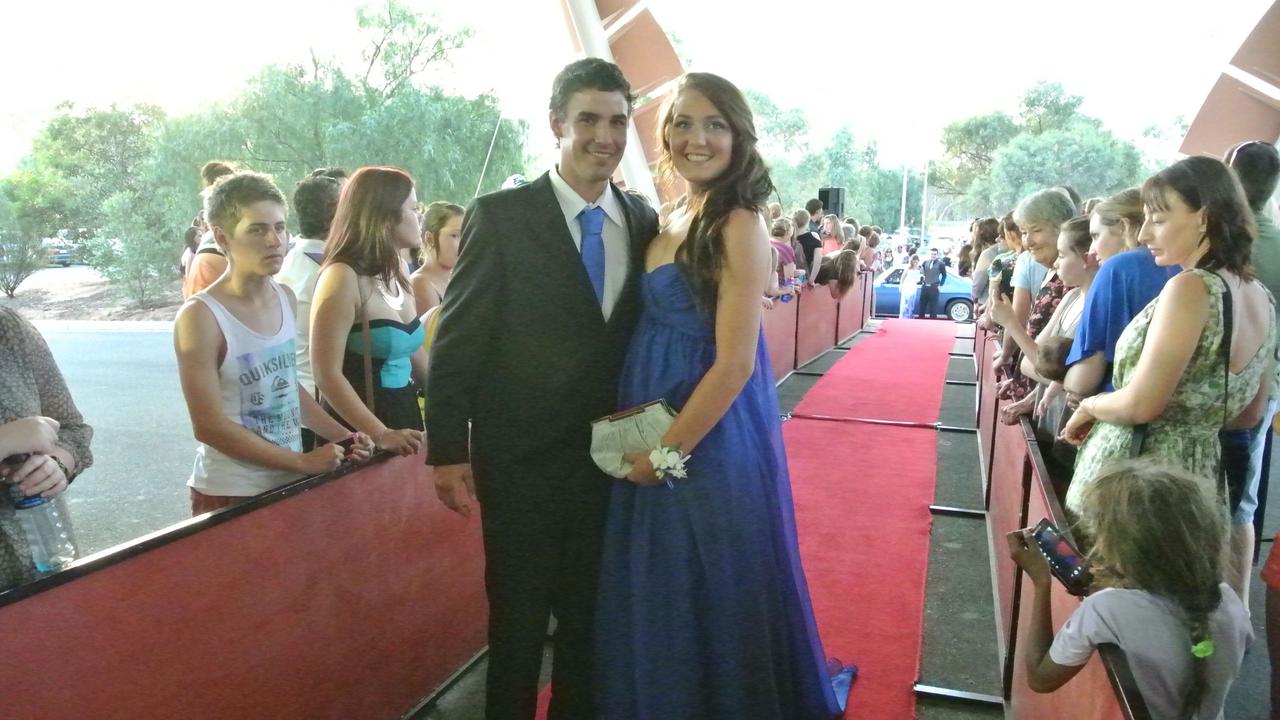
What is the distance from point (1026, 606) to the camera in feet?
7.72

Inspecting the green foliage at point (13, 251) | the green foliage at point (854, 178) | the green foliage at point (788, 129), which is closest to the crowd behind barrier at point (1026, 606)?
the green foliage at point (13, 251)

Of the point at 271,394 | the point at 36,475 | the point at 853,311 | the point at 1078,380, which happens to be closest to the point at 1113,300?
the point at 1078,380

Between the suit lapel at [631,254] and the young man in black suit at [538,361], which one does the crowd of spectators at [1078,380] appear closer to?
the young man in black suit at [538,361]

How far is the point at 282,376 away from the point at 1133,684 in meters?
2.09

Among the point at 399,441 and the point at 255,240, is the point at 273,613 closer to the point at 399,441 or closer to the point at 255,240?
the point at 399,441

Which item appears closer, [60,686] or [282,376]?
[60,686]

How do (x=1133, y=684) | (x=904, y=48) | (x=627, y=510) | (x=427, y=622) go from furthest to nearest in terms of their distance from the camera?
(x=904, y=48) < (x=427, y=622) < (x=627, y=510) < (x=1133, y=684)

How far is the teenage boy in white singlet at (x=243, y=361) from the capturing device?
6.73 feet

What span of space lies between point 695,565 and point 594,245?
33.4 inches

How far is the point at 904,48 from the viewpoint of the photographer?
26797mm

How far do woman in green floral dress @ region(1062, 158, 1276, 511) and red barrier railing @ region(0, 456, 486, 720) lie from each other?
193cm

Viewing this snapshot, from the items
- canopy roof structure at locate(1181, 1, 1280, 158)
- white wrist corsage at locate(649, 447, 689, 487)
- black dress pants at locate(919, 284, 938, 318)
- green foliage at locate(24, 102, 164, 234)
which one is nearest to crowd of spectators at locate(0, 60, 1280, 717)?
white wrist corsage at locate(649, 447, 689, 487)

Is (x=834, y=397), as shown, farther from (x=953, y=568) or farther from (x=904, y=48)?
(x=904, y=48)

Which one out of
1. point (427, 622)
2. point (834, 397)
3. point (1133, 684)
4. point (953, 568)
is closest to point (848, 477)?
point (953, 568)
